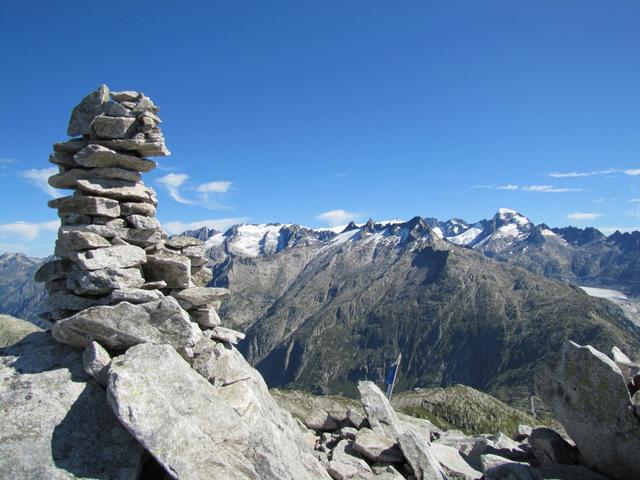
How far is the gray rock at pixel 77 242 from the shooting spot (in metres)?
18.1

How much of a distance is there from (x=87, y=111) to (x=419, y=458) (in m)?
21.4

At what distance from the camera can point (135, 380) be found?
13305 millimetres

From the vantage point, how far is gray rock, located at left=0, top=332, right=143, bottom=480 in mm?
12156

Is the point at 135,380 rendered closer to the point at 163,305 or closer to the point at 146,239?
the point at 163,305

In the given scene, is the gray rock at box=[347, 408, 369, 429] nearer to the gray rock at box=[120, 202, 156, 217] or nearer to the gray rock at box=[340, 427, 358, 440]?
the gray rock at box=[340, 427, 358, 440]

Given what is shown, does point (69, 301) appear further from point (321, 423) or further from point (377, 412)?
point (377, 412)

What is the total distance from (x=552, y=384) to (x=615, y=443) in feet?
10.7

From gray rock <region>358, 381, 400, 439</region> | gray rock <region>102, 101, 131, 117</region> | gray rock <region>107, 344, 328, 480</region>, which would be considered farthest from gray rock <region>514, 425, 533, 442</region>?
gray rock <region>102, 101, 131, 117</region>

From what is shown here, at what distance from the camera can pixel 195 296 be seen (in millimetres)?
19312

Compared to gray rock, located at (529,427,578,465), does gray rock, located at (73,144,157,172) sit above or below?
above

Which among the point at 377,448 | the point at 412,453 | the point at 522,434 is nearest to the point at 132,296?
the point at 377,448

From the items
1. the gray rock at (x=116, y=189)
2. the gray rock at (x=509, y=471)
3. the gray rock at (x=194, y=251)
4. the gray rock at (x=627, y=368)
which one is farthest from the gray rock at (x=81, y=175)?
the gray rock at (x=627, y=368)

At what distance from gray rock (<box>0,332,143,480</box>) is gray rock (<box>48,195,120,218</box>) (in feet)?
21.6

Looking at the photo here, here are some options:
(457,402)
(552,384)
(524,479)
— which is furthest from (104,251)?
(457,402)
